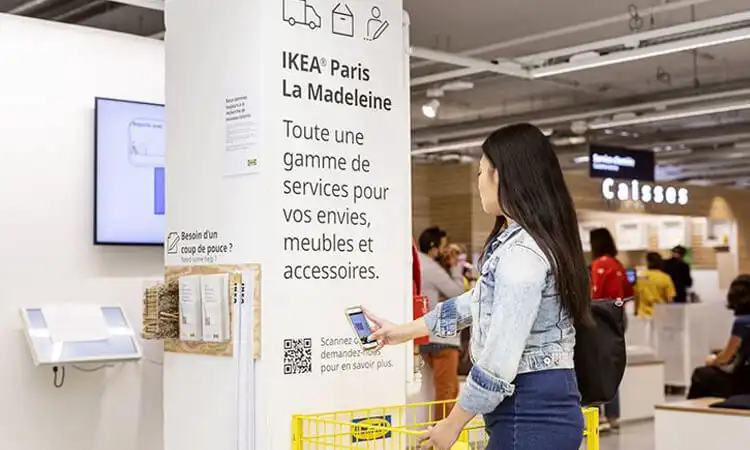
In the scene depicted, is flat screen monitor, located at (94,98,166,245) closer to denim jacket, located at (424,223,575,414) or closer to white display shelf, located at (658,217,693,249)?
denim jacket, located at (424,223,575,414)

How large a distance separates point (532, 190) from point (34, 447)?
3.42 meters

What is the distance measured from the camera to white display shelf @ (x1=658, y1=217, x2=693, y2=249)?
15828 mm

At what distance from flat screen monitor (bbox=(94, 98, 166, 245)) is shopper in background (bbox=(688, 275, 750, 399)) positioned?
4267mm

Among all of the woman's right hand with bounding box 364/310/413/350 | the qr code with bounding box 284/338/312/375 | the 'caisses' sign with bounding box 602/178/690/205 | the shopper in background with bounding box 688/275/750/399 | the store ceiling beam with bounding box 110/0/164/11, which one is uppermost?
the store ceiling beam with bounding box 110/0/164/11

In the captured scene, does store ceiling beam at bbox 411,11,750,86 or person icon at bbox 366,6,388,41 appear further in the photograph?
store ceiling beam at bbox 411,11,750,86

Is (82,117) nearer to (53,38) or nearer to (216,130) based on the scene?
(53,38)

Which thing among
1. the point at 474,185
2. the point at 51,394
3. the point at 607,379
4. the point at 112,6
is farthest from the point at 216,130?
the point at 474,185

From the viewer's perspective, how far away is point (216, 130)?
371 cm

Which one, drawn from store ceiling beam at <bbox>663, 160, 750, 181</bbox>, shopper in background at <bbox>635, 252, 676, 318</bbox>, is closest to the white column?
shopper in background at <bbox>635, 252, 676, 318</bbox>

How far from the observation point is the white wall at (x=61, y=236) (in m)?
4.98

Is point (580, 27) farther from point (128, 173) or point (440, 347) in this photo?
point (128, 173)

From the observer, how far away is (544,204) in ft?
8.46

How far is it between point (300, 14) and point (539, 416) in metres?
1.80

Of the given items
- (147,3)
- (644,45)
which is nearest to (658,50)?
(644,45)
